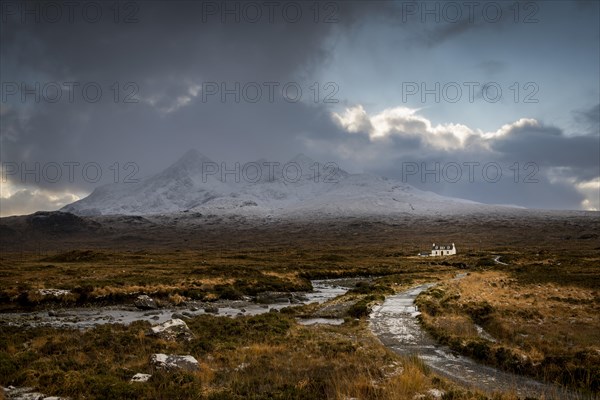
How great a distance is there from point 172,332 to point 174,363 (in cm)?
698

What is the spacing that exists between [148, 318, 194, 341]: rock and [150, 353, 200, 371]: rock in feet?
18.6

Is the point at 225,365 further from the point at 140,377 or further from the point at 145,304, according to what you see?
the point at 145,304

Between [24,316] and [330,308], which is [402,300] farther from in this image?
[24,316]

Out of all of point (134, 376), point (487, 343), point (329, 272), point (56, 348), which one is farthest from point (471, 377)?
point (329, 272)

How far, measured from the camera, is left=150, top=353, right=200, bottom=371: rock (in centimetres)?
1590

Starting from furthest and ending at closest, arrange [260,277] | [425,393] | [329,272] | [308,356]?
[329,272]
[260,277]
[308,356]
[425,393]

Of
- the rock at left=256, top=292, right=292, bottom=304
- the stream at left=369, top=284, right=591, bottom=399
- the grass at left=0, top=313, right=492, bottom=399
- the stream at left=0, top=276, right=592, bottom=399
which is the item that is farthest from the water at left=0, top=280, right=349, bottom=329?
the stream at left=369, top=284, right=591, bottom=399

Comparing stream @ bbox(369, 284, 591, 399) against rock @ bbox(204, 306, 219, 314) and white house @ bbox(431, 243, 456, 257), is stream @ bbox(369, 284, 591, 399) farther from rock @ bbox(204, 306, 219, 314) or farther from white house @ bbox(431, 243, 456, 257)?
white house @ bbox(431, 243, 456, 257)

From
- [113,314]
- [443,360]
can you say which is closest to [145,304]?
[113,314]

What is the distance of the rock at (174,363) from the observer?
1590 cm

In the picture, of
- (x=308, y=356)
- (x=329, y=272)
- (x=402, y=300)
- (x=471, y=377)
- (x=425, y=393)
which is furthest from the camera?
(x=329, y=272)

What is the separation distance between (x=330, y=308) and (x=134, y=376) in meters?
23.8

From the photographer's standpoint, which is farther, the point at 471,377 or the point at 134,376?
the point at 471,377

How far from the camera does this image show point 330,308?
3675cm
